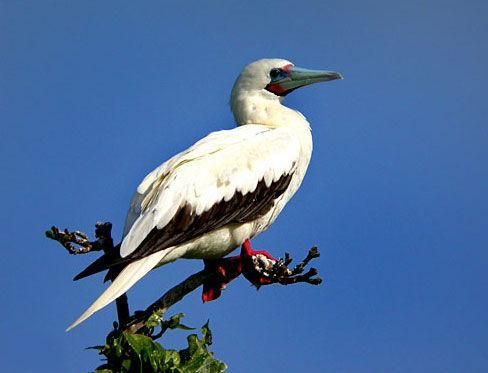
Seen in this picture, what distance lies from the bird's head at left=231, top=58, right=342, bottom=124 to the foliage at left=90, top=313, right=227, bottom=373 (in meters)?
3.23

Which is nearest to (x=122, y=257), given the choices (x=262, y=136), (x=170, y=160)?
(x=170, y=160)

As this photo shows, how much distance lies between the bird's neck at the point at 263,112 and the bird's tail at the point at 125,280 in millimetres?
2112

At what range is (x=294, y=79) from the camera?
9.51 metres

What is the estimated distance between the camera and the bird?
7.30 m

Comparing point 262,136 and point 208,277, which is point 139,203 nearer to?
point 208,277

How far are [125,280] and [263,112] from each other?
9.07 ft

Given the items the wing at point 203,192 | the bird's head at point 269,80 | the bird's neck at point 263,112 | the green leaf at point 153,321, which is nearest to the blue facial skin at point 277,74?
the bird's head at point 269,80

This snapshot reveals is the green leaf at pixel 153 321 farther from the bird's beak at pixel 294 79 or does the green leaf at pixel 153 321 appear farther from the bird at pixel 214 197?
the bird's beak at pixel 294 79

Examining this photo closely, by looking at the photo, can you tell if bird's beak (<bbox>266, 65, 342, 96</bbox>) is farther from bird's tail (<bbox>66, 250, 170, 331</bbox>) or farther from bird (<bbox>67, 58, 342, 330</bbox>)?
bird's tail (<bbox>66, 250, 170, 331</bbox>)

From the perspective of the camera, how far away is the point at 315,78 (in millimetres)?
9508

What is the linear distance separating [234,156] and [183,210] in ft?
2.65

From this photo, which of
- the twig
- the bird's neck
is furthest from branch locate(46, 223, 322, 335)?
the bird's neck

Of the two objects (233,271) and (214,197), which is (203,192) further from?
(233,271)

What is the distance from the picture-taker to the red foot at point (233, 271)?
785cm
